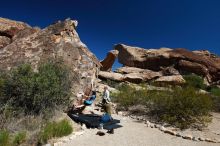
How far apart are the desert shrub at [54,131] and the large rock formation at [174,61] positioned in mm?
27390

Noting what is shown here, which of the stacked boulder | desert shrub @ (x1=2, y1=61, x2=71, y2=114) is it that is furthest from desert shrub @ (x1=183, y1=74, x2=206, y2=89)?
desert shrub @ (x1=2, y1=61, x2=71, y2=114)

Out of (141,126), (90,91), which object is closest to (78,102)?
(90,91)

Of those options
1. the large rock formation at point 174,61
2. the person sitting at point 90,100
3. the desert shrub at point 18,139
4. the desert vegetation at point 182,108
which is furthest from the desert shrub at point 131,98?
the large rock formation at point 174,61

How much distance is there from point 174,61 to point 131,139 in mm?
28647

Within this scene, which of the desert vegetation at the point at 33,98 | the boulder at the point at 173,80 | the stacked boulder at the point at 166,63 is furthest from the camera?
the stacked boulder at the point at 166,63

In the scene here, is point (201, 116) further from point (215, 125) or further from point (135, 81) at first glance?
point (135, 81)

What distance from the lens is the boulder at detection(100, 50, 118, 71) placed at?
3136cm

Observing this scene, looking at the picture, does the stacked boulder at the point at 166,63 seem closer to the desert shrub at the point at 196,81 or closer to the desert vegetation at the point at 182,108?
the desert shrub at the point at 196,81

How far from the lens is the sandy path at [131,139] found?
757cm

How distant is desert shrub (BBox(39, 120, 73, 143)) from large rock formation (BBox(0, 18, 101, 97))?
3.25 meters

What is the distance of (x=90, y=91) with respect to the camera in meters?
11.5

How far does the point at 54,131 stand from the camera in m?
7.54

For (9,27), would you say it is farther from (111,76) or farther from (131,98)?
(111,76)

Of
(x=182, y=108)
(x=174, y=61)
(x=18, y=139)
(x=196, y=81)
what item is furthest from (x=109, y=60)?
(x=18, y=139)
